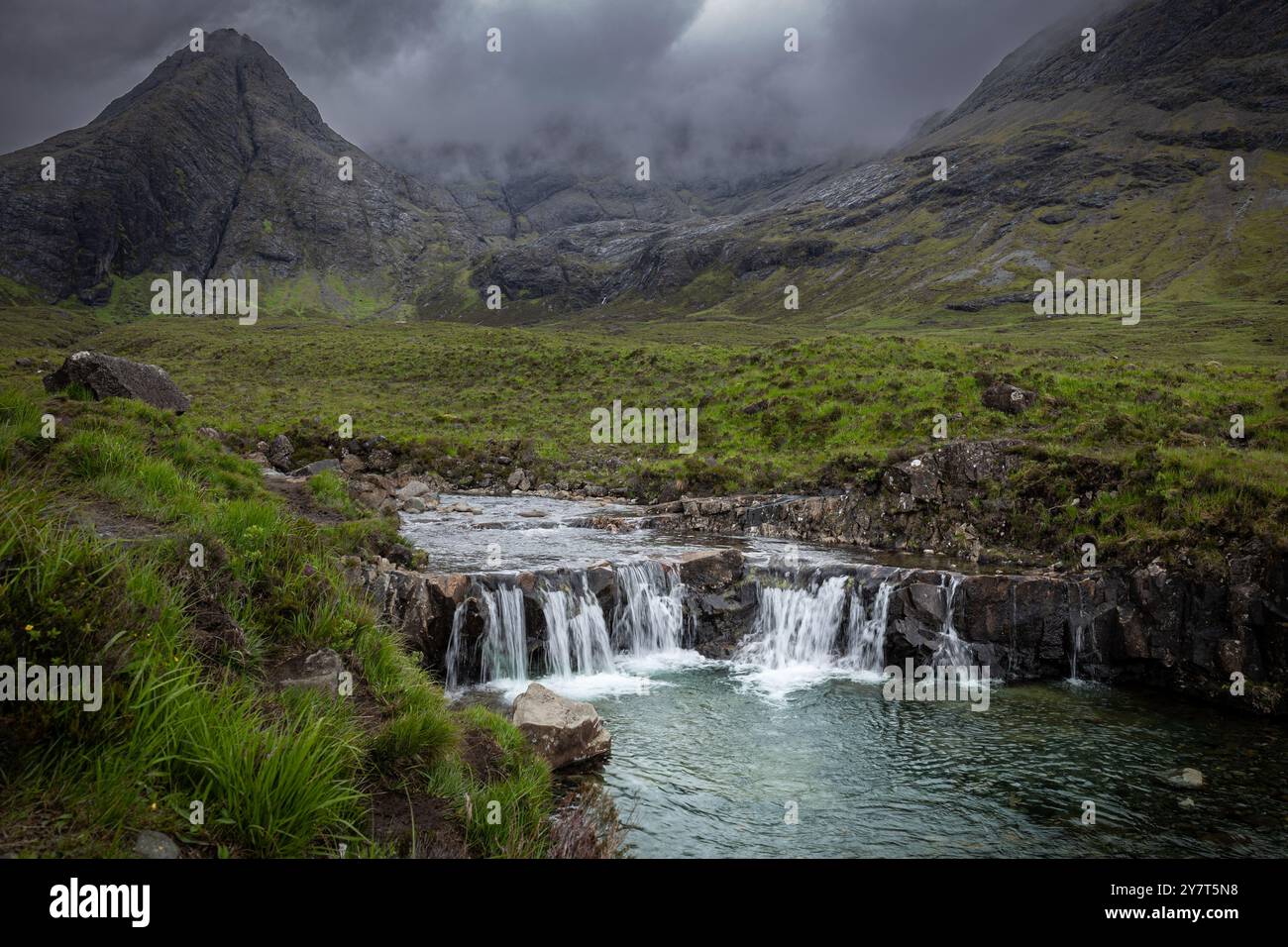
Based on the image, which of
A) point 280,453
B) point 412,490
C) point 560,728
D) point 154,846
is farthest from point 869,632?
point 280,453

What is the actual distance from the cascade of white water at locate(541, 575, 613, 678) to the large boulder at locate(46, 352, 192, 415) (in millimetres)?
12888

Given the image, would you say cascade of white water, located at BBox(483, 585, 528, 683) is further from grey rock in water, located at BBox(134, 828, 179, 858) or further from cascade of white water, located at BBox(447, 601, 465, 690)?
grey rock in water, located at BBox(134, 828, 179, 858)

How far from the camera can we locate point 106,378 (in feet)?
66.0

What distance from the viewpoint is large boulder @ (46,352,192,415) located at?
65.3 ft

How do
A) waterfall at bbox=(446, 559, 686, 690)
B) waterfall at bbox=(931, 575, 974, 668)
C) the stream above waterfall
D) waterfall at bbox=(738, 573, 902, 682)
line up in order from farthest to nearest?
waterfall at bbox=(738, 573, 902, 682) → waterfall at bbox=(931, 575, 974, 668) → waterfall at bbox=(446, 559, 686, 690) → the stream above waterfall

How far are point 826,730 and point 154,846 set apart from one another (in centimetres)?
1206

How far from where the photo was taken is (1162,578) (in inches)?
636

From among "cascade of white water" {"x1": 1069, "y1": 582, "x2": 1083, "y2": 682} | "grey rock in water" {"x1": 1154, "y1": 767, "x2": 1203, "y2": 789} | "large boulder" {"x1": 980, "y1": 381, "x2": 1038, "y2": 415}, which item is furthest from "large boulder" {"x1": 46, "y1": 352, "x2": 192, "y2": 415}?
"large boulder" {"x1": 980, "y1": 381, "x2": 1038, "y2": 415}

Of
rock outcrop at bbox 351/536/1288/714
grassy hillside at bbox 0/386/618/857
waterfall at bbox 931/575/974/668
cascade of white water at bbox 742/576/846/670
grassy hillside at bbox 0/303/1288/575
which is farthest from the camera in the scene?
grassy hillside at bbox 0/303/1288/575

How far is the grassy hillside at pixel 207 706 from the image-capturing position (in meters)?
4.49

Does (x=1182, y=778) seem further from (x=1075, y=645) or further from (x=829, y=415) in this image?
(x=829, y=415)

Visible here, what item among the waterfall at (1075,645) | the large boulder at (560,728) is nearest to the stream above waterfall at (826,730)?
the waterfall at (1075,645)

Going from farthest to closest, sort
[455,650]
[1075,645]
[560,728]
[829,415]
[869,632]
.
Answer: [829,415] < [869,632] < [1075,645] < [455,650] < [560,728]

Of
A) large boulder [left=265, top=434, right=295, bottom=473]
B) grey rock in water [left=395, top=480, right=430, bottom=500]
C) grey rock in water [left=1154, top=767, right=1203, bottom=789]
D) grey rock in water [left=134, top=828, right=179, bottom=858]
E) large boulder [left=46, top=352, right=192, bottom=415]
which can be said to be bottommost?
grey rock in water [left=1154, top=767, right=1203, bottom=789]
